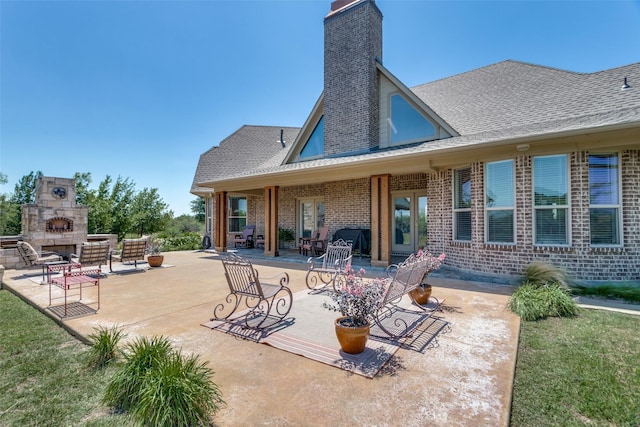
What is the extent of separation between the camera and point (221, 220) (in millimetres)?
13852

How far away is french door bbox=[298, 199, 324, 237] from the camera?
45.4 feet

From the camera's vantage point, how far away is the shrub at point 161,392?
6.96ft

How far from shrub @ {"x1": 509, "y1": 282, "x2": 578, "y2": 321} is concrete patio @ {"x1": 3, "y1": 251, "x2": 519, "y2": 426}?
20 cm

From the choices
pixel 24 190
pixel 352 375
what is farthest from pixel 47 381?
pixel 24 190

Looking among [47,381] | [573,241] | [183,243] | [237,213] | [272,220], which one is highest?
[237,213]

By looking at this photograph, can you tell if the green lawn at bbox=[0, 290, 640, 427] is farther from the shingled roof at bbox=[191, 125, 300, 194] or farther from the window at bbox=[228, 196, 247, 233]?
the shingled roof at bbox=[191, 125, 300, 194]

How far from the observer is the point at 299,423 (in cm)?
218

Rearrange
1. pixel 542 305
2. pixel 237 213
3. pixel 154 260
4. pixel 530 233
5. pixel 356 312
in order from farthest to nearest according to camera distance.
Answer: pixel 237 213, pixel 154 260, pixel 530 233, pixel 542 305, pixel 356 312

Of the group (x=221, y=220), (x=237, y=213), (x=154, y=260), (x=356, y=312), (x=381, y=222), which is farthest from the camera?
(x=237, y=213)

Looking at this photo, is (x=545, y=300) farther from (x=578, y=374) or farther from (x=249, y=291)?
(x=249, y=291)

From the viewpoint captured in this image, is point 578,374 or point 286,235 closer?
point 578,374

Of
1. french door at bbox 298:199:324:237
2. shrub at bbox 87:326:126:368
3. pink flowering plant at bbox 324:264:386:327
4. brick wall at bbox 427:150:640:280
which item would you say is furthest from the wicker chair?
brick wall at bbox 427:150:640:280

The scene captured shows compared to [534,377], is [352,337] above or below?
above

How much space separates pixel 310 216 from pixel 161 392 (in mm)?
12064
